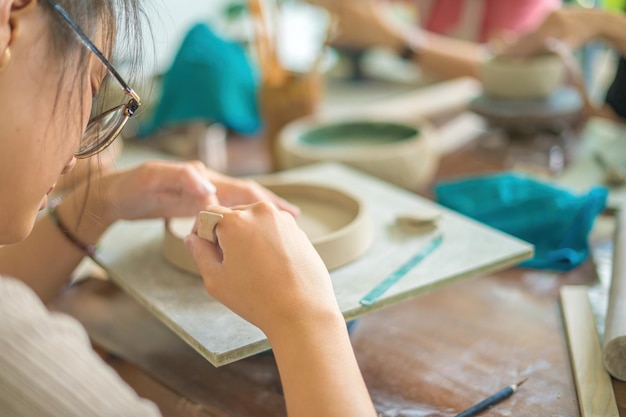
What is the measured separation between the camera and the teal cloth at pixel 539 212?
4.14 feet

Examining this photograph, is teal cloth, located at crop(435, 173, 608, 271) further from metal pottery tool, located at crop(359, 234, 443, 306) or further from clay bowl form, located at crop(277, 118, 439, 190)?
metal pottery tool, located at crop(359, 234, 443, 306)

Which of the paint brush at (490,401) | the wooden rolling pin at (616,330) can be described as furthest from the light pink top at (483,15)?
the paint brush at (490,401)

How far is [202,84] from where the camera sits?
1927 millimetres

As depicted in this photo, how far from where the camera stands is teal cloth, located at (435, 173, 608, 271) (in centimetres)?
126

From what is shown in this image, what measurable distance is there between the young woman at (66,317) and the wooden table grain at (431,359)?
17 cm

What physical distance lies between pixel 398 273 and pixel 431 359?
0.44ft

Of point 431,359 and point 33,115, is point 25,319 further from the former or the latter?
point 431,359

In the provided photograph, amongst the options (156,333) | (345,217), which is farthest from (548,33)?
(156,333)

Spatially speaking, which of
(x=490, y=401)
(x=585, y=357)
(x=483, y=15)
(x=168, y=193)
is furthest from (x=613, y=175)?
(x=483, y=15)

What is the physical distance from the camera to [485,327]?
1.08 meters

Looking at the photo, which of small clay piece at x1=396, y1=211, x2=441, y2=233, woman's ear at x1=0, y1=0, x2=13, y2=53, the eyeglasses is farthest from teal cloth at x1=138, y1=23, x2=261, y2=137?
woman's ear at x1=0, y1=0, x2=13, y2=53

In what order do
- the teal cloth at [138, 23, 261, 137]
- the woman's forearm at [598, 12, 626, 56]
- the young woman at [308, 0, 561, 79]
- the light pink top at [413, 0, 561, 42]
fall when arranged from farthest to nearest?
the light pink top at [413, 0, 561, 42], the young woman at [308, 0, 561, 79], the teal cloth at [138, 23, 261, 137], the woman's forearm at [598, 12, 626, 56]

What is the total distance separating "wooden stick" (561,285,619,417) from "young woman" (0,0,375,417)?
1.01ft

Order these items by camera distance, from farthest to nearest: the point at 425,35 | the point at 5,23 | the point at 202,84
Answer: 1. the point at 425,35
2. the point at 202,84
3. the point at 5,23
